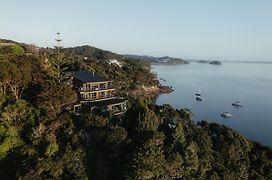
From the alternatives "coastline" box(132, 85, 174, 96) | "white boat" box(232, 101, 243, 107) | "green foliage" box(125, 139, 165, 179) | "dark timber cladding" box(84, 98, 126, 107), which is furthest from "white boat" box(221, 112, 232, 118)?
"green foliage" box(125, 139, 165, 179)

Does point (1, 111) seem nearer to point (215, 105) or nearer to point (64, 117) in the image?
point (64, 117)

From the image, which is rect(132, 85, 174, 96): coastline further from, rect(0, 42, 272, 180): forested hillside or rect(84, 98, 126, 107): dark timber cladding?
rect(0, 42, 272, 180): forested hillside

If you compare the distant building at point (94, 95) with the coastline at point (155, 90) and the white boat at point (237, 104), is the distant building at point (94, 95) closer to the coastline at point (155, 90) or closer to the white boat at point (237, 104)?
the white boat at point (237, 104)

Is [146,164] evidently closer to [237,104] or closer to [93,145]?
[93,145]

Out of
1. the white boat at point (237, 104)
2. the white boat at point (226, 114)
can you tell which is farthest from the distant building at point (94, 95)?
the white boat at point (237, 104)

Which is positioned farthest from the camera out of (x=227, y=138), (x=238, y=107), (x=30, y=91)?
(x=238, y=107)

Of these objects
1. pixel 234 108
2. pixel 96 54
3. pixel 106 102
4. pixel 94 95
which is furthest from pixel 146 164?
pixel 96 54

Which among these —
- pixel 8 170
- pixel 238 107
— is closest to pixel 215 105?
pixel 238 107
